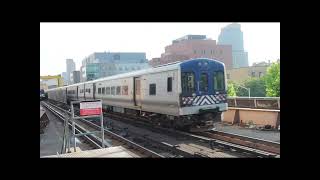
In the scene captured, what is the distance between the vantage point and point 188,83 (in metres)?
13.3

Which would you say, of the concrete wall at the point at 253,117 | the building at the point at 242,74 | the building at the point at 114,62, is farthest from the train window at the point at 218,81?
the building at the point at 242,74

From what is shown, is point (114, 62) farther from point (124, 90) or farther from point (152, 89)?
point (152, 89)

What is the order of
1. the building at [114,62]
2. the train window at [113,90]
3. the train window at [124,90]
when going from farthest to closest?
the building at [114,62], the train window at [113,90], the train window at [124,90]

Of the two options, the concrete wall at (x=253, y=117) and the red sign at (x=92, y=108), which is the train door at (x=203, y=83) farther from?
the red sign at (x=92, y=108)

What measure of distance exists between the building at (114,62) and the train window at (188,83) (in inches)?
1684

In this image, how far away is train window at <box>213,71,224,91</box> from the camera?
14062 millimetres

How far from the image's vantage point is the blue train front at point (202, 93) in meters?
13.2

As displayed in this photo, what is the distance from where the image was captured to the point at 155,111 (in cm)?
1510

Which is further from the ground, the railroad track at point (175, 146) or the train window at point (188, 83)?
the train window at point (188, 83)

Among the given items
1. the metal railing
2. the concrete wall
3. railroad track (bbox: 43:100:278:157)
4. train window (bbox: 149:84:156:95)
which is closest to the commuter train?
train window (bbox: 149:84:156:95)

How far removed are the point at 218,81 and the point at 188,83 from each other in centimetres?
150

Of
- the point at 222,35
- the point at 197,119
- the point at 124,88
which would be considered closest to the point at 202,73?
the point at 197,119
